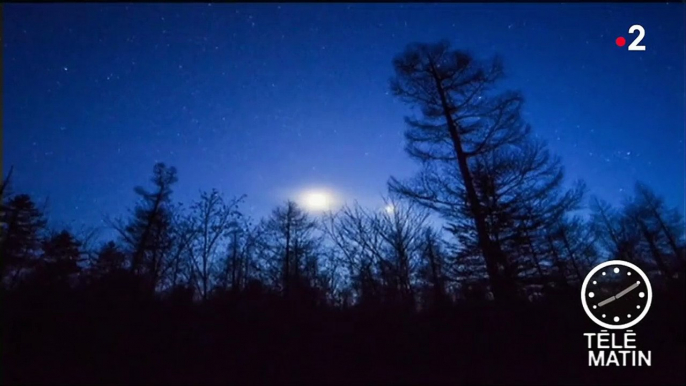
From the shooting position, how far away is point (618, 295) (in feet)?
10.7

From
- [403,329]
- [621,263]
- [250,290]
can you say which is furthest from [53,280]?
[621,263]

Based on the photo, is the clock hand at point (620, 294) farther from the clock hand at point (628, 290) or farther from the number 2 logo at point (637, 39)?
the number 2 logo at point (637, 39)

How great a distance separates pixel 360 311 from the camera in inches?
188

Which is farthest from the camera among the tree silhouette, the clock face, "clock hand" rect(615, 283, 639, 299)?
the tree silhouette

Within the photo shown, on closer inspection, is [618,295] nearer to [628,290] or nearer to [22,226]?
[628,290]

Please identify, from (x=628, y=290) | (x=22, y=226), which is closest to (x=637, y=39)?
(x=628, y=290)

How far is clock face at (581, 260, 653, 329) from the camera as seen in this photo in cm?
319

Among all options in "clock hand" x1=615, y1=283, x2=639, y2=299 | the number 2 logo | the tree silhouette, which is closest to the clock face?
"clock hand" x1=615, y1=283, x2=639, y2=299

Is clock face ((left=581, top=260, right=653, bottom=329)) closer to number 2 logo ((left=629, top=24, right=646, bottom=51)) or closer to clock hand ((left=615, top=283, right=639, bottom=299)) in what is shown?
clock hand ((left=615, top=283, right=639, bottom=299))

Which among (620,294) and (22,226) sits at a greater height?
(22,226)

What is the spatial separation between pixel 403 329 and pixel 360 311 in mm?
770

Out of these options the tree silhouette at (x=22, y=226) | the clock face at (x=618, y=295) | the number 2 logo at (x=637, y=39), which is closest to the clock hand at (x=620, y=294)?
the clock face at (x=618, y=295)

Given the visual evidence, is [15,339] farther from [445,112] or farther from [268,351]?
[445,112]

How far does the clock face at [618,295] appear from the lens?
10.5 ft
